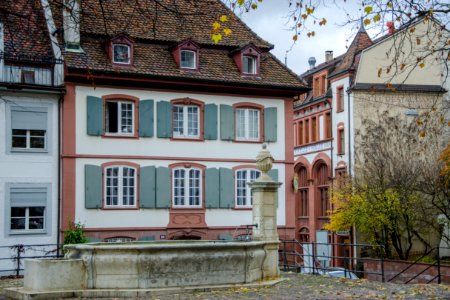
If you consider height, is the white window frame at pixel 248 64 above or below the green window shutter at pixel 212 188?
above

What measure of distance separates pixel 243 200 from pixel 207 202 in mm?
1693

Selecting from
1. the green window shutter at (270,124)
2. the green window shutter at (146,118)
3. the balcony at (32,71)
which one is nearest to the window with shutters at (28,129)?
the balcony at (32,71)

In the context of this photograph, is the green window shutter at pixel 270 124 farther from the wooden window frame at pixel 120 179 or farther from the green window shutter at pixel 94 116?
the green window shutter at pixel 94 116

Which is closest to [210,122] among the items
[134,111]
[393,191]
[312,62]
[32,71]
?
[134,111]

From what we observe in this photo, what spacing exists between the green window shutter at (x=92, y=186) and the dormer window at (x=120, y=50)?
4387 mm

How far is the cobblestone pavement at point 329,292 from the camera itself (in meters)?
15.9

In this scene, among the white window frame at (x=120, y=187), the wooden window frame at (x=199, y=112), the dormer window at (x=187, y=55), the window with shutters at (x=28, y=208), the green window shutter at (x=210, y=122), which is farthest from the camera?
the dormer window at (x=187, y=55)

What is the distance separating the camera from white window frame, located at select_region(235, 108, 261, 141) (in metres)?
34.5


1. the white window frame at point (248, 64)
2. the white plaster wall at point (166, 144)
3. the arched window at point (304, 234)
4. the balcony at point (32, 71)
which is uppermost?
the white window frame at point (248, 64)

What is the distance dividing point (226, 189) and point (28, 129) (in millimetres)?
8379

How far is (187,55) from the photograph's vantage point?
112ft

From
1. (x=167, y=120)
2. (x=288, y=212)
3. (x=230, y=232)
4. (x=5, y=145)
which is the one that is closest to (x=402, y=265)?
(x=288, y=212)

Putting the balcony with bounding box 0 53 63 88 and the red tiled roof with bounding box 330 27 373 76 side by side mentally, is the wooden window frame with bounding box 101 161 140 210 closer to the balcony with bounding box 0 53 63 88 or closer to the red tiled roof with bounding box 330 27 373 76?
the balcony with bounding box 0 53 63 88

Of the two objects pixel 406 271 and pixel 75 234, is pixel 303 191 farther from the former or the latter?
pixel 75 234
